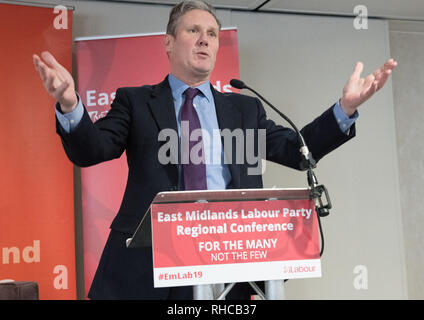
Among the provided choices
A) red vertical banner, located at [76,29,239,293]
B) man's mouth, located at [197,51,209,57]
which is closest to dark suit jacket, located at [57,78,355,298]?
man's mouth, located at [197,51,209,57]

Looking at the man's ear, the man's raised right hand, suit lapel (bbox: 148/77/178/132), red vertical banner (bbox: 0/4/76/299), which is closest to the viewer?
the man's raised right hand

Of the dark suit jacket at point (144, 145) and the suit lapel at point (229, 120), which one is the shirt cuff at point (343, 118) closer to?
the dark suit jacket at point (144, 145)

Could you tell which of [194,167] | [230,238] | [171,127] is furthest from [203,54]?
[230,238]

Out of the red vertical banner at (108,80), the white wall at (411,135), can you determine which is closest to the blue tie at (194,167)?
Answer: the red vertical banner at (108,80)

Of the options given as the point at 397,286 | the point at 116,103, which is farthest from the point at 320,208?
the point at 397,286

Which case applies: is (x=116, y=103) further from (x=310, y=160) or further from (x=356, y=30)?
(x=356, y=30)

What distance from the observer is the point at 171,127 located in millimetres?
1919

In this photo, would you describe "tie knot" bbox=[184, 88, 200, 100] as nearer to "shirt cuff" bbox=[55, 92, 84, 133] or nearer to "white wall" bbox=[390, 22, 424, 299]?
"shirt cuff" bbox=[55, 92, 84, 133]

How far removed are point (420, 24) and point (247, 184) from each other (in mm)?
4495

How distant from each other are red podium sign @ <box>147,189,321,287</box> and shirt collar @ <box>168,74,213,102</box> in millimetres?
684

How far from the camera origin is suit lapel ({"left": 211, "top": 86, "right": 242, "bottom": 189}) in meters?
1.84

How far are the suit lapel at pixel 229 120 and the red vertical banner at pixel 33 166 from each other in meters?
2.41

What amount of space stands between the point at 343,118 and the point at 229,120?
407 mm
